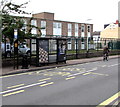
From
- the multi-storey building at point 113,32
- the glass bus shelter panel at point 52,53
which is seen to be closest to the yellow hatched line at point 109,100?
the glass bus shelter panel at point 52,53

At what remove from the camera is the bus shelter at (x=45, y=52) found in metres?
14.1

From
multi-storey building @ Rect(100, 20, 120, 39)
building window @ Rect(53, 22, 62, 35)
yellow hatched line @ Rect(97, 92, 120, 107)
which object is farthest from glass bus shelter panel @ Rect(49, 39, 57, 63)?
multi-storey building @ Rect(100, 20, 120, 39)

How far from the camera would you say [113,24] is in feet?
232

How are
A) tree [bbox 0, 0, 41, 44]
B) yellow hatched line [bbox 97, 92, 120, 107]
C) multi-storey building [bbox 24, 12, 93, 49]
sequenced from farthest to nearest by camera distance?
multi-storey building [bbox 24, 12, 93, 49] → tree [bbox 0, 0, 41, 44] → yellow hatched line [bbox 97, 92, 120, 107]

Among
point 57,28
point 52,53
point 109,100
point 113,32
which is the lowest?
point 109,100

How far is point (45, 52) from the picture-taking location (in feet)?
47.4

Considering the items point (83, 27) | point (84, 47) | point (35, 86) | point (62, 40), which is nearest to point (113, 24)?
point (83, 27)

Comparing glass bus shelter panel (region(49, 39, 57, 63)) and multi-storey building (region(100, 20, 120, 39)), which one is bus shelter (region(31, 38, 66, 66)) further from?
multi-storey building (region(100, 20, 120, 39))

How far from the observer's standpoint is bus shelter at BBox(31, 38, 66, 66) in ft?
46.2

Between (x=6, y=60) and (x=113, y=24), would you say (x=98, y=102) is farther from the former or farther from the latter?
(x=113, y=24)

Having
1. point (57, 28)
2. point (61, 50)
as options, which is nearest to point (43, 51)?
point (61, 50)

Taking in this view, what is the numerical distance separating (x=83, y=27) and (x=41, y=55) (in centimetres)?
3810

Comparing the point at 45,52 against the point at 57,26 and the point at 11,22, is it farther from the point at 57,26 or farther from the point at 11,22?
the point at 57,26

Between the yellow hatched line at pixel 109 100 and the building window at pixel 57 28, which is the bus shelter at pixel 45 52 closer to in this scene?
the yellow hatched line at pixel 109 100
